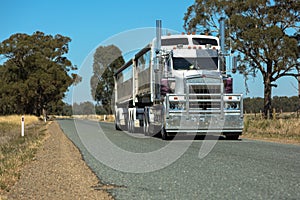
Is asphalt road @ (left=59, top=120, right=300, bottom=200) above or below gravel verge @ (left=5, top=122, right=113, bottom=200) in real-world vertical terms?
above

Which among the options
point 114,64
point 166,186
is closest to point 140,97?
point 166,186

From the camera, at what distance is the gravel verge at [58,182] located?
6.94 meters

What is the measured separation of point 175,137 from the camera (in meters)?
19.1

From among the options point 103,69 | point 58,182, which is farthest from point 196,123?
point 103,69

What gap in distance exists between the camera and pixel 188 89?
1738 centimetres

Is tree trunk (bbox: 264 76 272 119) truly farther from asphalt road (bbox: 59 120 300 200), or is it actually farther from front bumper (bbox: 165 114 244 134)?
asphalt road (bbox: 59 120 300 200)

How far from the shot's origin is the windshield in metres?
A: 18.2

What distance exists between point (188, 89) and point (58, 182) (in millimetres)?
9953

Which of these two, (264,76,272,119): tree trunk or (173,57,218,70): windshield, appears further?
(264,76,272,119): tree trunk

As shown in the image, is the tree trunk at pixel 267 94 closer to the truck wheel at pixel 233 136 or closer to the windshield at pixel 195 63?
the truck wheel at pixel 233 136

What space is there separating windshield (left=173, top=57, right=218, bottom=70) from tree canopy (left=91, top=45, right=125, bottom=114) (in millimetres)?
45641

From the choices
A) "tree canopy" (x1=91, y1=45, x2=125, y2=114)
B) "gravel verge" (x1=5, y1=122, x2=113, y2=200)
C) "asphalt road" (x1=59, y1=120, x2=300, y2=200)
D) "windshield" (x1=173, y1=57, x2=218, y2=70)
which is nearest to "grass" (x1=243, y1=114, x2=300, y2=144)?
"windshield" (x1=173, y1=57, x2=218, y2=70)

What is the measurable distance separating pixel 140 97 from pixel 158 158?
39.5 ft

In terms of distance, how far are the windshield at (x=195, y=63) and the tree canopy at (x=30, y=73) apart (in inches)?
1901
